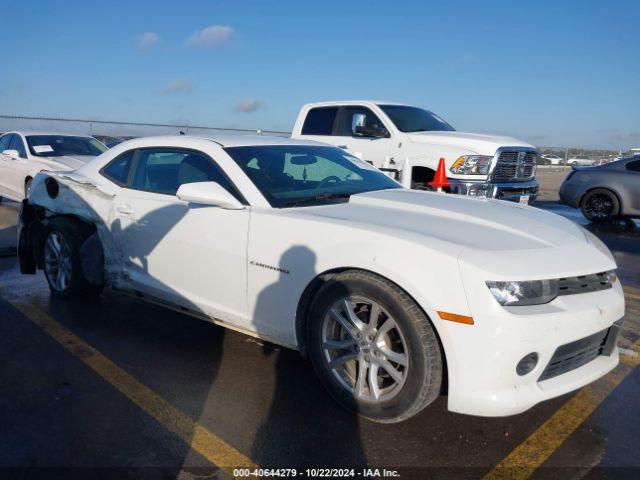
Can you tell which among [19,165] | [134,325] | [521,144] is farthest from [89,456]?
[19,165]

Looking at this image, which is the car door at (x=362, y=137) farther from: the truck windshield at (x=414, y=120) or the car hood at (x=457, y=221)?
the car hood at (x=457, y=221)

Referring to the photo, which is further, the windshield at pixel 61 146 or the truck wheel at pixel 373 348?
the windshield at pixel 61 146

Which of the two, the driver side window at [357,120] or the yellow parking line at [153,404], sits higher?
the driver side window at [357,120]

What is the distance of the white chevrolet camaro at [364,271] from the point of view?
2592 millimetres

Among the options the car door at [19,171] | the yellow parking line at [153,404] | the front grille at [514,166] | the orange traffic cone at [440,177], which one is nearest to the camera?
the yellow parking line at [153,404]

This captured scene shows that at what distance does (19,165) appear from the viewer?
32.2ft

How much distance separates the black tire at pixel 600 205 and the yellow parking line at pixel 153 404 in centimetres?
976

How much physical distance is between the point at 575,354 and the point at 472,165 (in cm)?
547

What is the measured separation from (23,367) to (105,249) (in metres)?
1.21

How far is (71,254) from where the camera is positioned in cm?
477

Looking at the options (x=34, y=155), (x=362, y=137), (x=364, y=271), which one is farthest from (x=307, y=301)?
(x=34, y=155)

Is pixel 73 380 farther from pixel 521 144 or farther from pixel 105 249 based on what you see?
pixel 521 144

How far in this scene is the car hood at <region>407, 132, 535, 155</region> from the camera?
8.01 m

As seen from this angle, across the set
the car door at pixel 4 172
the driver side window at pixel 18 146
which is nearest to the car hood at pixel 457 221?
the driver side window at pixel 18 146
